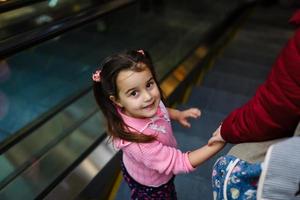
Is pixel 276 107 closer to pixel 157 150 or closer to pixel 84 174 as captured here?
pixel 157 150

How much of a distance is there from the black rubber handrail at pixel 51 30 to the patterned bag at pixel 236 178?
3.31ft

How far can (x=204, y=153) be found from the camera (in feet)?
4.57

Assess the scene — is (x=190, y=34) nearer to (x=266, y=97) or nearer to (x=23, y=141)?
(x=23, y=141)

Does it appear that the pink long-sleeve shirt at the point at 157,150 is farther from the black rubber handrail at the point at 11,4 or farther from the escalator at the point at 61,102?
the black rubber handrail at the point at 11,4

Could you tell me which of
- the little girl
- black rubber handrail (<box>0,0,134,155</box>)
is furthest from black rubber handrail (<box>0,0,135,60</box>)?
the little girl

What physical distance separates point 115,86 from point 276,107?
24.4 inches

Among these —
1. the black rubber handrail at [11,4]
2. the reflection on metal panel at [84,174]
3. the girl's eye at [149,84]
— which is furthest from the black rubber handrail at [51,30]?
the reflection on metal panel at [84,174]

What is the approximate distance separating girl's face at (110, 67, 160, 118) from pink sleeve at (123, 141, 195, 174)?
0.43ft

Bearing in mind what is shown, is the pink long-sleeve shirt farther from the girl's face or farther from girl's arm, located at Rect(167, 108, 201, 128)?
girl's arm, located at Rect(167, 108, 201, 128)

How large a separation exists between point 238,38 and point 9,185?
444 cm

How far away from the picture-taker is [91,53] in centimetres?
370

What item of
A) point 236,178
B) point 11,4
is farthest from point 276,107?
point 11,4

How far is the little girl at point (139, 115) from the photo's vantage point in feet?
4.44

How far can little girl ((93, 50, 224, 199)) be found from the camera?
135 cm
